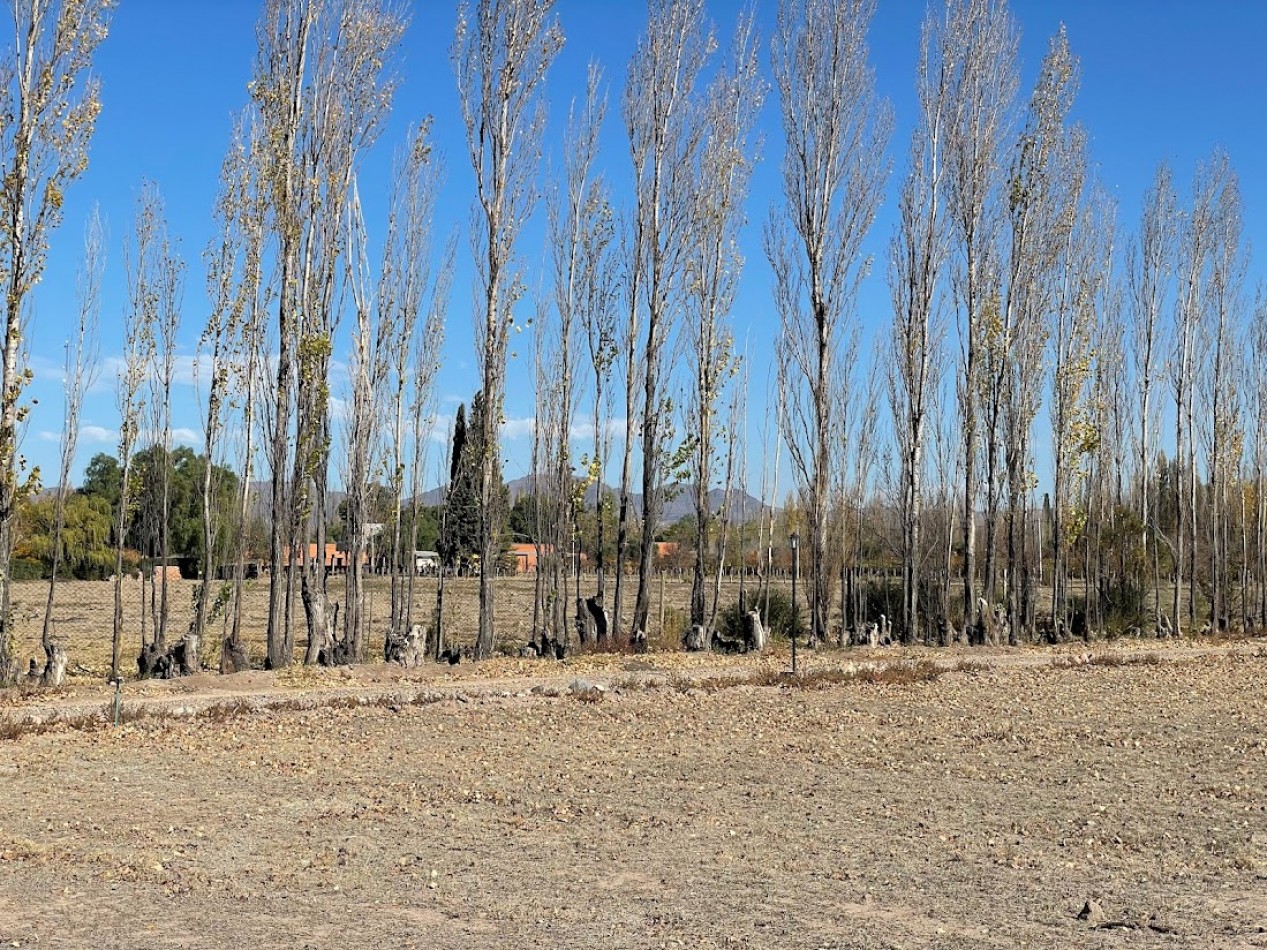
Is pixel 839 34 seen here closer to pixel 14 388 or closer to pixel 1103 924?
pixel 14 388

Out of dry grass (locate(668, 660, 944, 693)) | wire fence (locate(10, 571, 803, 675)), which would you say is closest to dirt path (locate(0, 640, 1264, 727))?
dry grass (locate(668, 660, 944, 693))

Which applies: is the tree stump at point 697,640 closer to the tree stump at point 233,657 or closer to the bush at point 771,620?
the bush at point 771,620

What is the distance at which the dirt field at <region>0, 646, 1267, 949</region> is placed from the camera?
559 cm

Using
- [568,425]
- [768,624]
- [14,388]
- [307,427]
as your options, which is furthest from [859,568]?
[14,388]

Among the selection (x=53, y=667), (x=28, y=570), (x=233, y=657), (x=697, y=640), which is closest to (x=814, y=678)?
(x=697, y=640)

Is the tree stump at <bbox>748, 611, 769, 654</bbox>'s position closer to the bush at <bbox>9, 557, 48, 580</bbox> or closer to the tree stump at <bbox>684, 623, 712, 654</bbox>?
the tree stump at <bbox>684, 623, 712, 654</bbox>

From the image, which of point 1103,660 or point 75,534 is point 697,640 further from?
→ point 75,534

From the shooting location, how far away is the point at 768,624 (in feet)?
86.5

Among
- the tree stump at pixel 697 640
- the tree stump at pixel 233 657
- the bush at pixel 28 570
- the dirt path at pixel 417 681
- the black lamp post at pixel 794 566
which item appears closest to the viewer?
the dirt path at pixel 417 681

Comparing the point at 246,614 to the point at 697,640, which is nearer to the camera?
the point at 697,640

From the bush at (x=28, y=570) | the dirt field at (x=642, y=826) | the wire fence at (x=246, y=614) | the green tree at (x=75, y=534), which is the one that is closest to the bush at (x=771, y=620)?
the wire fence at (x=246, y=614)

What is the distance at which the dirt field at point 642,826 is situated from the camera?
220 inches

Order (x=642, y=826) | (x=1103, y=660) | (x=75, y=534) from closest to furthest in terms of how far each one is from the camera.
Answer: (x=642, y=826) < (x=1103, y=660) < (x=75, y=534)

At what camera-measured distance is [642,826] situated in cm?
780
